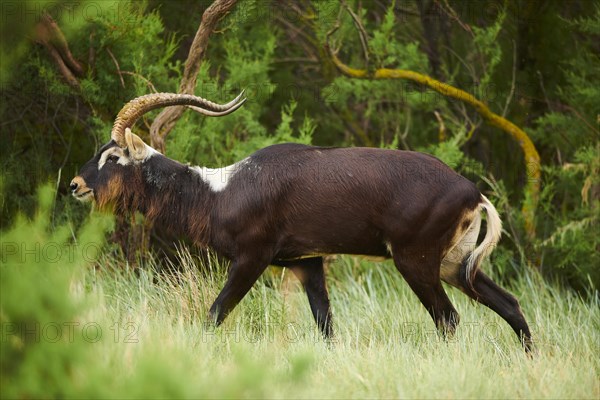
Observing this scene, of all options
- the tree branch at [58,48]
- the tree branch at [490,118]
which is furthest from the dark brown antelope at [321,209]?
the tree branch at [490,118]

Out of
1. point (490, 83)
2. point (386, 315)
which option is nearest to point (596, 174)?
point (490, 83)

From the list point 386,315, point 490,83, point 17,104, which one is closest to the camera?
point 386,315

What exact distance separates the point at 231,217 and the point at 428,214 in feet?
5.15

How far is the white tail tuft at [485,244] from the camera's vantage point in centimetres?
704

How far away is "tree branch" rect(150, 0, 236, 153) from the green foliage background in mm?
377

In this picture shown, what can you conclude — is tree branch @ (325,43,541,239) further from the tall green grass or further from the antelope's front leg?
the antelope's front leg

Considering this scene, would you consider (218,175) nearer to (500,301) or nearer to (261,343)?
(261,343)

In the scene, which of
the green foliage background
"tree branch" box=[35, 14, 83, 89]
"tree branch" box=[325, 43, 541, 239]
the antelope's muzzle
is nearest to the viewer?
the antelope's muzzle

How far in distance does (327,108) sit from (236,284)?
7.25m

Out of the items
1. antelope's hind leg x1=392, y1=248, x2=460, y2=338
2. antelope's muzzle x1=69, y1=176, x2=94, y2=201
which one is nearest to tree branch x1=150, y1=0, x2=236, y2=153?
antelope's muzzle x1=69, y1=176, x2=94, y2=201

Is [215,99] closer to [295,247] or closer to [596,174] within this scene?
[295,247]

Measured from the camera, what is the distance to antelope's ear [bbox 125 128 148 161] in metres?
7.22

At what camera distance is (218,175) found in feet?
24.3

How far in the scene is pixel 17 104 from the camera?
33.6 ft
